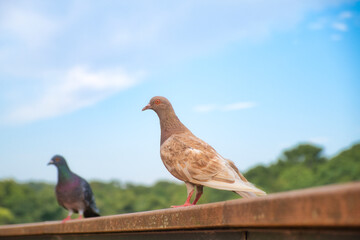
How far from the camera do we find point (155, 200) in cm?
9831

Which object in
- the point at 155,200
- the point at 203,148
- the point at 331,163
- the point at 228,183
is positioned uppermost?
the point at 331,163

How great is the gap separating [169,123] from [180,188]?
93152 mm

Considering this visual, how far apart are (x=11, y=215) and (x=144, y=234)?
87.3 m

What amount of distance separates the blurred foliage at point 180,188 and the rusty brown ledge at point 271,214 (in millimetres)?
70856

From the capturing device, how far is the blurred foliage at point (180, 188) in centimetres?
7831

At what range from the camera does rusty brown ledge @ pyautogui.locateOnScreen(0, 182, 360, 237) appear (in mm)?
2035

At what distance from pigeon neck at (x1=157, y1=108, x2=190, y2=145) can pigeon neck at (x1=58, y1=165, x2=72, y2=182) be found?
4.45 m

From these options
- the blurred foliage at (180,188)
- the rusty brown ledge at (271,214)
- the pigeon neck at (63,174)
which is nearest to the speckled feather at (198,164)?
the rusty brown ledge at (271,214)

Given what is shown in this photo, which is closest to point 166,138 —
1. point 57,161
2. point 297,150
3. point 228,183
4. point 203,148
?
point 203,148

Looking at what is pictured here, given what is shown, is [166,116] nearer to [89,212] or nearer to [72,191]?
[72,191]

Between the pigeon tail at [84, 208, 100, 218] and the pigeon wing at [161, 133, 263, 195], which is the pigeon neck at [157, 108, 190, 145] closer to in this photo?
the pigeon wing at [161, 133, 263, 195]

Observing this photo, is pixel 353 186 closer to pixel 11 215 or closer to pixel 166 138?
pixel 166 138

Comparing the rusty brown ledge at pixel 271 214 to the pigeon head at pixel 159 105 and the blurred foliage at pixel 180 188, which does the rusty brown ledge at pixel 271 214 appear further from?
the blurred foliage at pixel 180 188

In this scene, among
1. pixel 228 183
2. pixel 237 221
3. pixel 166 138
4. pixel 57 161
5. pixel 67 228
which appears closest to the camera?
pixel 237 221
